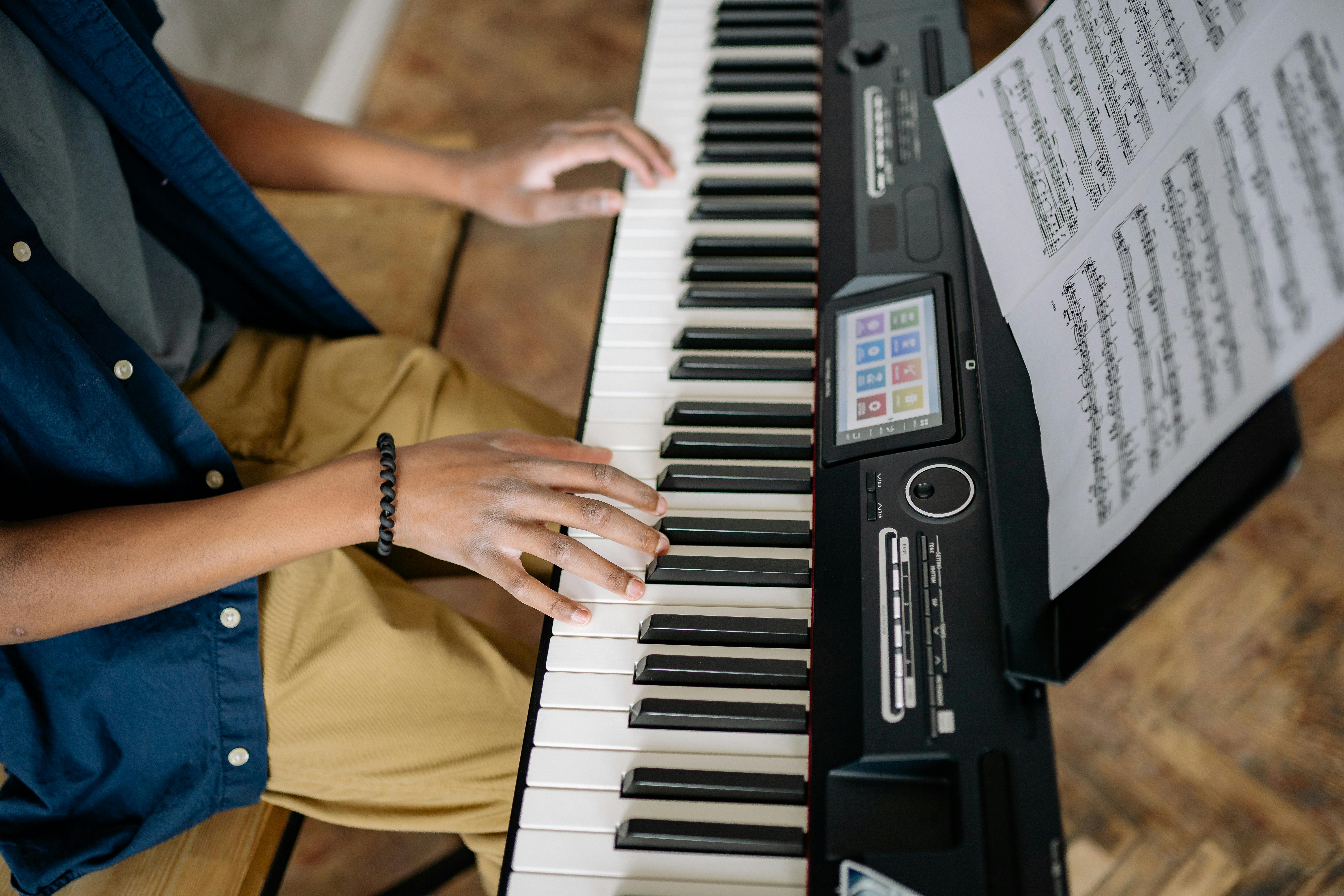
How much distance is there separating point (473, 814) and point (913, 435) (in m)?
0.68

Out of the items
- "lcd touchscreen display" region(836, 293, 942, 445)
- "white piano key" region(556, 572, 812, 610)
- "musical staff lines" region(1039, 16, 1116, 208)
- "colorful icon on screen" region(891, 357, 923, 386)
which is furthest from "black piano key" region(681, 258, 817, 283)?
"white piano key" region(556, 572, 812, 610)

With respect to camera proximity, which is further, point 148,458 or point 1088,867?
point 1088,867

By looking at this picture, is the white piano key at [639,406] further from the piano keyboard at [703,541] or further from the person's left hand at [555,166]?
the person's left hand at [555,166]

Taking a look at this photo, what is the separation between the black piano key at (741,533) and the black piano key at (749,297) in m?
0.33

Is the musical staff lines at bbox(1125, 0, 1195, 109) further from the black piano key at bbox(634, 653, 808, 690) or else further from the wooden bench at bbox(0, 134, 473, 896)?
the wooden bench at bbox(0, 134, 473, 896)

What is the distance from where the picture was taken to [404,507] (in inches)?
37.1

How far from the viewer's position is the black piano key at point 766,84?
4.69 ft

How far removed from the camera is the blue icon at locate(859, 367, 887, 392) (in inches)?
40.3

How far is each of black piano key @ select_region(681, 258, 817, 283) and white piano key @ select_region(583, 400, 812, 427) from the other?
201mm

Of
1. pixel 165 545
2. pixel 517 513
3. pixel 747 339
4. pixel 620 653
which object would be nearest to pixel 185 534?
pixel 165 545

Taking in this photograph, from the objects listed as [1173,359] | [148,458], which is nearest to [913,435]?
[1173,359]

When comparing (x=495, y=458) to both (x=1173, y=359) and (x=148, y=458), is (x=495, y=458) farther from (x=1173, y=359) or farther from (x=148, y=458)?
(x=1173, y=359)

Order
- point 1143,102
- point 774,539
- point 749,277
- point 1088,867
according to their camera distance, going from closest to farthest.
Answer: point 1143,102 < point 774,539 < point 749,277 < point 1088,867

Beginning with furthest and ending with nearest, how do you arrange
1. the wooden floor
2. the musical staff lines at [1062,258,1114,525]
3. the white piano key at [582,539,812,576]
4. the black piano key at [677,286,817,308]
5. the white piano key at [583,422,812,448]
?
the wooden floor → the black piano key at [677,286,817,308] → the white piano key at [583,422,812,448] → the white piano key at [582,539,812,576] → the musical staff lines at [1062,258,1114,525]
